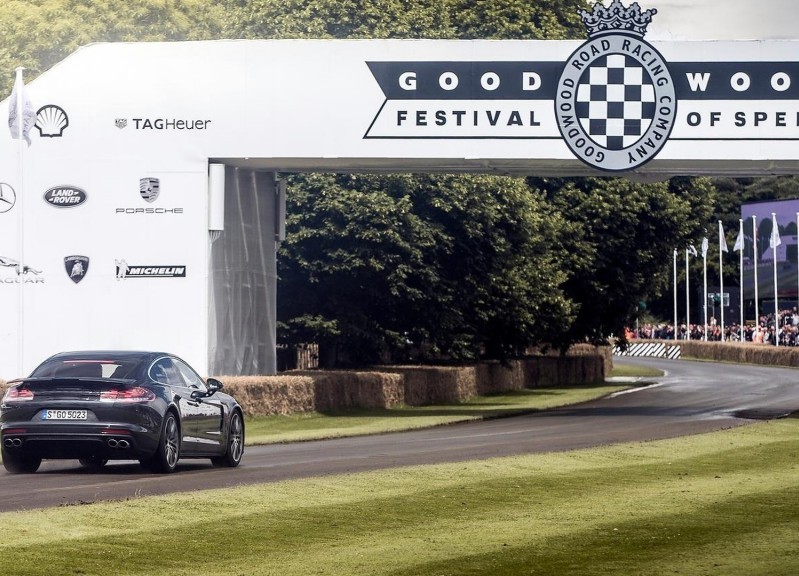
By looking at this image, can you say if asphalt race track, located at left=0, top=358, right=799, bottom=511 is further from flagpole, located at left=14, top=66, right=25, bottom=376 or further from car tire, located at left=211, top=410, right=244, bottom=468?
flagpole, located at left=14, top=66, right=25, bottom=376

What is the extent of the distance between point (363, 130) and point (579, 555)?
20.9m

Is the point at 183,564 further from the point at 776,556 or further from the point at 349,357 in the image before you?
the point at 349,357

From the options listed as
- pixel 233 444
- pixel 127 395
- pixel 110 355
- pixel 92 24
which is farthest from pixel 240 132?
pixel 92 24

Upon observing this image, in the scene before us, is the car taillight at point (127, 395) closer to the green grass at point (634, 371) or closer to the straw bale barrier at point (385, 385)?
the straw bale barrier at point (385, 385)

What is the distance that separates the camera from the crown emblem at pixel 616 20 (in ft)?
100

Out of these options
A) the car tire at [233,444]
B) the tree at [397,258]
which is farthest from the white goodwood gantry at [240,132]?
the car tire at [233,444]

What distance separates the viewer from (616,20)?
30.7 metres

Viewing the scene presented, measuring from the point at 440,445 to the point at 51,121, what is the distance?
11.5 meters

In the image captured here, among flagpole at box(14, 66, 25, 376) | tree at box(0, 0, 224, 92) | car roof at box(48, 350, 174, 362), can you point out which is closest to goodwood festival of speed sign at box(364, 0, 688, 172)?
flagpole at box(14, 66, 25, 376)

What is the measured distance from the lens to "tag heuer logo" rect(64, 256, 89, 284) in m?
30.7

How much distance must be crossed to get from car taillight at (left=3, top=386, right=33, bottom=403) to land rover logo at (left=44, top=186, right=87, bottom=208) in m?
13.2

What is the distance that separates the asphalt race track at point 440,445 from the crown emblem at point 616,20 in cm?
739

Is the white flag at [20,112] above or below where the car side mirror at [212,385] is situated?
above


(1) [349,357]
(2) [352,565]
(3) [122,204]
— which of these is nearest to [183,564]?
(2) [352,565]
